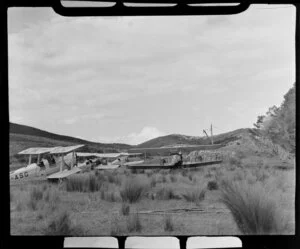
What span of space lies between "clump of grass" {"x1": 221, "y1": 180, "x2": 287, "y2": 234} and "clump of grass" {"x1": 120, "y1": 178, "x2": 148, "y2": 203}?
0.40 metres

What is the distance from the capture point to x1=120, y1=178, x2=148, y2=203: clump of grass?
2.12 meters

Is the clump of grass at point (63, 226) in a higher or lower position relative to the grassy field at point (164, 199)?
lower

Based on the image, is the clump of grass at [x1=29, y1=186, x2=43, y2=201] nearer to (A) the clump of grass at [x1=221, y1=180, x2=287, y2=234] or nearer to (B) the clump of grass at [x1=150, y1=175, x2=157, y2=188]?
(B) the clump of grass at [x1=150, y1=175, x2=157, y2=188]

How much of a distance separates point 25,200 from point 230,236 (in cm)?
98

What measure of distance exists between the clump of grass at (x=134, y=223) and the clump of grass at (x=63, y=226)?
234 mm

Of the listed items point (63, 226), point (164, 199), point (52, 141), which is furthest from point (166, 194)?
point (52, 141)

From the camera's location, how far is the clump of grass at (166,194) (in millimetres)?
2149

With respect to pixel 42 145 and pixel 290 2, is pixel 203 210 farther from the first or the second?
pixel 290 2

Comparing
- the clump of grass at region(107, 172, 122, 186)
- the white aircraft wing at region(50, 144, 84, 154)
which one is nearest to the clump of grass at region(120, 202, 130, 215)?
the clump of grass at region(107, 172, 122, 186)

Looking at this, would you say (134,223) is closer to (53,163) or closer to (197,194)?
(197,194)

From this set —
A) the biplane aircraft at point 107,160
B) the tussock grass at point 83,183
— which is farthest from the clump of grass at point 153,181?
the tussock grass at point 83,183

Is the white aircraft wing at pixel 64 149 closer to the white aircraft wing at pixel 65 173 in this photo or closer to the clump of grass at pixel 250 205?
the white aircraft wing at pixel 65 173

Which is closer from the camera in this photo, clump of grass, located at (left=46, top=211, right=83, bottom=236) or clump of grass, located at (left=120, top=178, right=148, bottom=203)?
clump of grass, located at (left=46, top=211, right=83, bottom=236)

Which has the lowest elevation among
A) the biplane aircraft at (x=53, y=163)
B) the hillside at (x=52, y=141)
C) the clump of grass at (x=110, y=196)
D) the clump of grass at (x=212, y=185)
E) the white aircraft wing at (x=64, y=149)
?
the clump of grass at (x=110, y=196)
